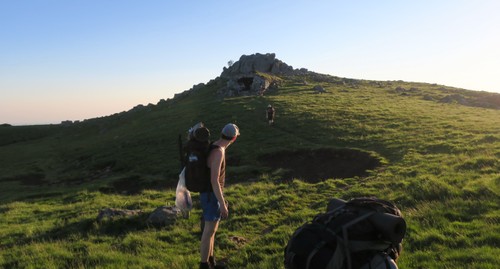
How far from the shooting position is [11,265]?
388 inches

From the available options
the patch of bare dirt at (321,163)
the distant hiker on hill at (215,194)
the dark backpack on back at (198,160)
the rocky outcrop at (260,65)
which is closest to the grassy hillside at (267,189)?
the patch of bare dirt at (321,163)

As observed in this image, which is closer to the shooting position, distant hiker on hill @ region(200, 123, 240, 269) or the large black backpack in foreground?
the large black backpack in foreground

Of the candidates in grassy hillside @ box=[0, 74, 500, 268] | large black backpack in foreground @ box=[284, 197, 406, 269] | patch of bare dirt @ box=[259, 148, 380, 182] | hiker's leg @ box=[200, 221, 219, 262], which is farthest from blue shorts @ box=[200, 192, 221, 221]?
patch of bare dirt @ box=[259, 148, 380, 182]

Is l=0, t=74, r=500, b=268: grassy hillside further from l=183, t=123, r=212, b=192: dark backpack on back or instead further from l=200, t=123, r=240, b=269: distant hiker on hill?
l=183, t=123, r=212, b=192: dark backpack on back

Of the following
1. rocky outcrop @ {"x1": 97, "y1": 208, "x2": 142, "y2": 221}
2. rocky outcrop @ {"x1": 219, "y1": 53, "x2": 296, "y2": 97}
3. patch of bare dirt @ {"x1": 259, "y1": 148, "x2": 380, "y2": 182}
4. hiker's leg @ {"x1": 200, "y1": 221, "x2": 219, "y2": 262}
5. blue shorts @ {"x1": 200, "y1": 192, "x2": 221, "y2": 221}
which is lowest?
rocky outcrop @ {"x1": 97, "y1": 208, "x2": 142, "y2": 221}

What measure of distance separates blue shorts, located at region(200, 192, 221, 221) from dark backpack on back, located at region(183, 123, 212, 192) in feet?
0.55

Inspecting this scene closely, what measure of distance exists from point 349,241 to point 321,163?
21.2 metres

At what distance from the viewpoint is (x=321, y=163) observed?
25234mm

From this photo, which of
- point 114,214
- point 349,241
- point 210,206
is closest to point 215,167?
point 210,206

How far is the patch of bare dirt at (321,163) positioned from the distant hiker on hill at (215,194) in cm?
1319

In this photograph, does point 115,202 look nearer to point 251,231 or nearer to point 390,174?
point 251,231

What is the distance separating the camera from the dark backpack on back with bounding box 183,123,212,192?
7.81 meters

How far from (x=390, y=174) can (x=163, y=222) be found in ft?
37.3

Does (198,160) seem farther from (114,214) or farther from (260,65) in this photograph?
(260,65)
